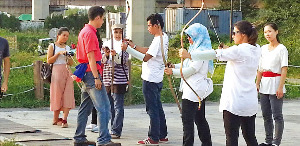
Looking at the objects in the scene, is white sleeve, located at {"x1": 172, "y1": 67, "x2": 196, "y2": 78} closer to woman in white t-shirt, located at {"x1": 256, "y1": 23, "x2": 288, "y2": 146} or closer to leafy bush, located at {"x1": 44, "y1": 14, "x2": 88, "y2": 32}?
woman in white t-shirt, located at {"x1": 256, "y1": 23, "x2": 288, "y2": 146}

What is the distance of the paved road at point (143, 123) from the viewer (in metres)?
10.8

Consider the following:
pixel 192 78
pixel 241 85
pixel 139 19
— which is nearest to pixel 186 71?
pixel 192 78


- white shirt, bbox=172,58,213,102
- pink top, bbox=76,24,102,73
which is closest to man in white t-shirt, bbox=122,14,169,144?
pink top, bbox=76,24,102,73

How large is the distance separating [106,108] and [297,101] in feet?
29.8

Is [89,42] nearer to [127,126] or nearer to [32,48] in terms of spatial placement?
[127,126]

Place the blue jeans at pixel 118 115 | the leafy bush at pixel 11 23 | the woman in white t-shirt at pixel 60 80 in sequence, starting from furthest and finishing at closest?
the leafy bush at pixel 11 23 < the woman in white t-shirt at pixel 60 80 < the blue jeans at pixel 118 115

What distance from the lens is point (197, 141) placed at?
10.5 m

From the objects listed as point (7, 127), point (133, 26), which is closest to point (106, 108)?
point (7, 127)

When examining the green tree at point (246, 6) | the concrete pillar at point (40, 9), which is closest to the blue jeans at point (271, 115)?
the green tree at point (246, 6)

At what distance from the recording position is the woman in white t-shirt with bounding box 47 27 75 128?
1200cm

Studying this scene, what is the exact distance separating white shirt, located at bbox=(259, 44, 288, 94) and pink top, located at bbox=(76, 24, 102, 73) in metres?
2.18

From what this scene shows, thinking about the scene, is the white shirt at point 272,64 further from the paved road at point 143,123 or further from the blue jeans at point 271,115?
the paved road at point 143,123

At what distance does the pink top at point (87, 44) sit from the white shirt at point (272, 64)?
2178 millimetres

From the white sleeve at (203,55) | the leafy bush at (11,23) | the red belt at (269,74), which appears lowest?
the red belt at (269,74)
